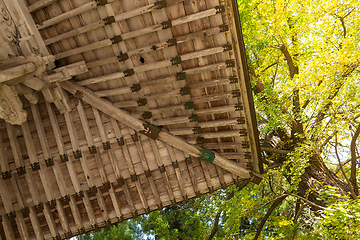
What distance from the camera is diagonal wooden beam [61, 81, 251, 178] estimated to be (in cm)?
→ 500

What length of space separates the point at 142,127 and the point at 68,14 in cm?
251

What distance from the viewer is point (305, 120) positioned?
6.89 m

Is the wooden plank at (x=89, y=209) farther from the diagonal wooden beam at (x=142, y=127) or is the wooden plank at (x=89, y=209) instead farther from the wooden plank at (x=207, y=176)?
the wooden plank at (x=207, y=176)

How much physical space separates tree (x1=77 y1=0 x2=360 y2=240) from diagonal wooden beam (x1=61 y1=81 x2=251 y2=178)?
4.72 ft

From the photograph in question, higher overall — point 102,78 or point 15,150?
point 102,78

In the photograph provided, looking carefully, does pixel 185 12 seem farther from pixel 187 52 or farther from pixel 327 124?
pixel 327 124

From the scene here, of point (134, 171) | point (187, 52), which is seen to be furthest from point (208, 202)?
point (187, 52)

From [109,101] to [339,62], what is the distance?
5.85 meters

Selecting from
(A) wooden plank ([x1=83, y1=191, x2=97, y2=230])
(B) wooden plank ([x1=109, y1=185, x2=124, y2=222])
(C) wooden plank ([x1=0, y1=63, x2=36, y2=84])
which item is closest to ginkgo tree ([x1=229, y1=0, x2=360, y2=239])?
(B) wooden plank ([x1=109, y1=185, x2=124, y2=222])

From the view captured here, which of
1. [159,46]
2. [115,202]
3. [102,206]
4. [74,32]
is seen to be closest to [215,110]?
[159,46]

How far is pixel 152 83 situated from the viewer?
4672mm

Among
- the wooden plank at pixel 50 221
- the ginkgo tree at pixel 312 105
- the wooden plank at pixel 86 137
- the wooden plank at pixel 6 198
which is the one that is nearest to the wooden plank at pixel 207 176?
the ginkgo tree at pixel 312 105

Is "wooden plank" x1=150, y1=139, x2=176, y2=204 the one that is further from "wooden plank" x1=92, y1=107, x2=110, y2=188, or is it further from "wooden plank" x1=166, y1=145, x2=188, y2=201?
"wooden plank" x1=92, y1=107, x2=110, y2=188

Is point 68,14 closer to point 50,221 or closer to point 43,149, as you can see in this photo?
point 43,149
